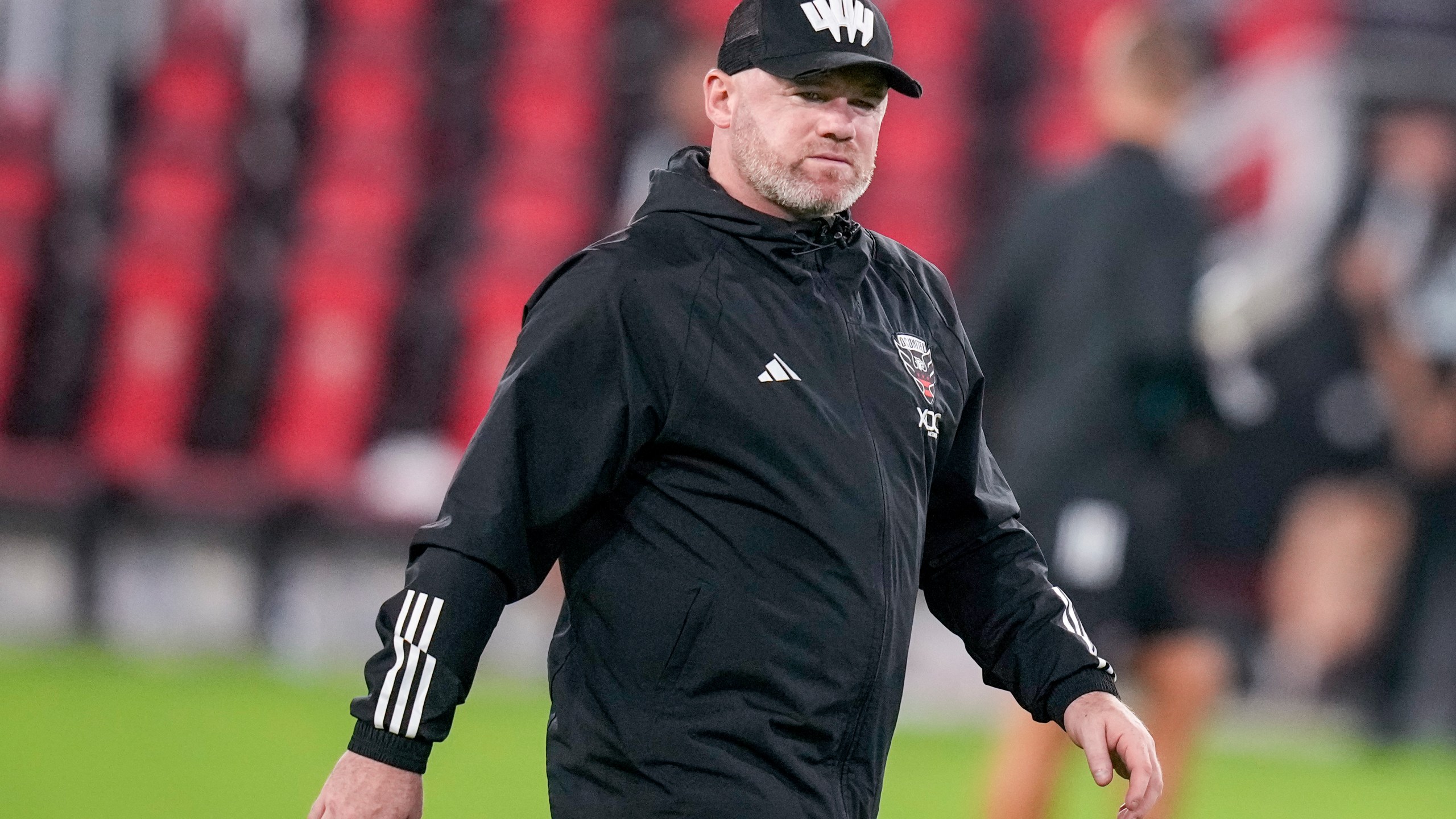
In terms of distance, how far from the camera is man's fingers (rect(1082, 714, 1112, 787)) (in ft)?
8.02

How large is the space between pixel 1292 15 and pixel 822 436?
707cm

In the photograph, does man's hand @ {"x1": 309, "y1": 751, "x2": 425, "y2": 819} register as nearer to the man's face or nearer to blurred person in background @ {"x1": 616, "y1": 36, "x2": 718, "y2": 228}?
the man's face

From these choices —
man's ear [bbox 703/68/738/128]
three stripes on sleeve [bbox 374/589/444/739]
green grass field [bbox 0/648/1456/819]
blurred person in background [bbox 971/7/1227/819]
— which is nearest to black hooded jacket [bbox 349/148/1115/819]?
three stripes on sleeve [bbox 374/589/444/739]

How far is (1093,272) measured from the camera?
176 inches

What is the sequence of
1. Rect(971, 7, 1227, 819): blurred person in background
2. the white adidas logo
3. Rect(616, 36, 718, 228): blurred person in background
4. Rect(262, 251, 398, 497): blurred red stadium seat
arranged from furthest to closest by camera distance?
Rect(616, 36, 718, 228): blurred person in background → Rect(262, 251, 398, 497): blurred red stadium seat → Rect(971, 7, 1227, 819): blurred person in background → the white adidas logo

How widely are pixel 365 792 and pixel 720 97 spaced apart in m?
1.06

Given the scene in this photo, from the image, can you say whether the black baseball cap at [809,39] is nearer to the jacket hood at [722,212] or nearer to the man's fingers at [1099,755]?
the jacket hood at [722,212]

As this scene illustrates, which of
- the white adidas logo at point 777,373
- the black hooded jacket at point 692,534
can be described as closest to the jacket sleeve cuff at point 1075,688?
the black hooded jacket at point 692,534

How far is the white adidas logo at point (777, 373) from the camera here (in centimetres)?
238

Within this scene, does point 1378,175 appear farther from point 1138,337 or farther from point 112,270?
point 112,270

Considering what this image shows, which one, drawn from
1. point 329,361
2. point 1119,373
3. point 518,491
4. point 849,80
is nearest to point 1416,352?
point 1119,373

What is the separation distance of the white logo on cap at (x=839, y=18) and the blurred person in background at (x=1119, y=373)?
209 cm

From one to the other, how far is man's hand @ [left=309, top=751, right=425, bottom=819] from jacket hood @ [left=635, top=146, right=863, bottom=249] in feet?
2.67

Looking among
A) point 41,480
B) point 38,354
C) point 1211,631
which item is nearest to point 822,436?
point 1211,631
